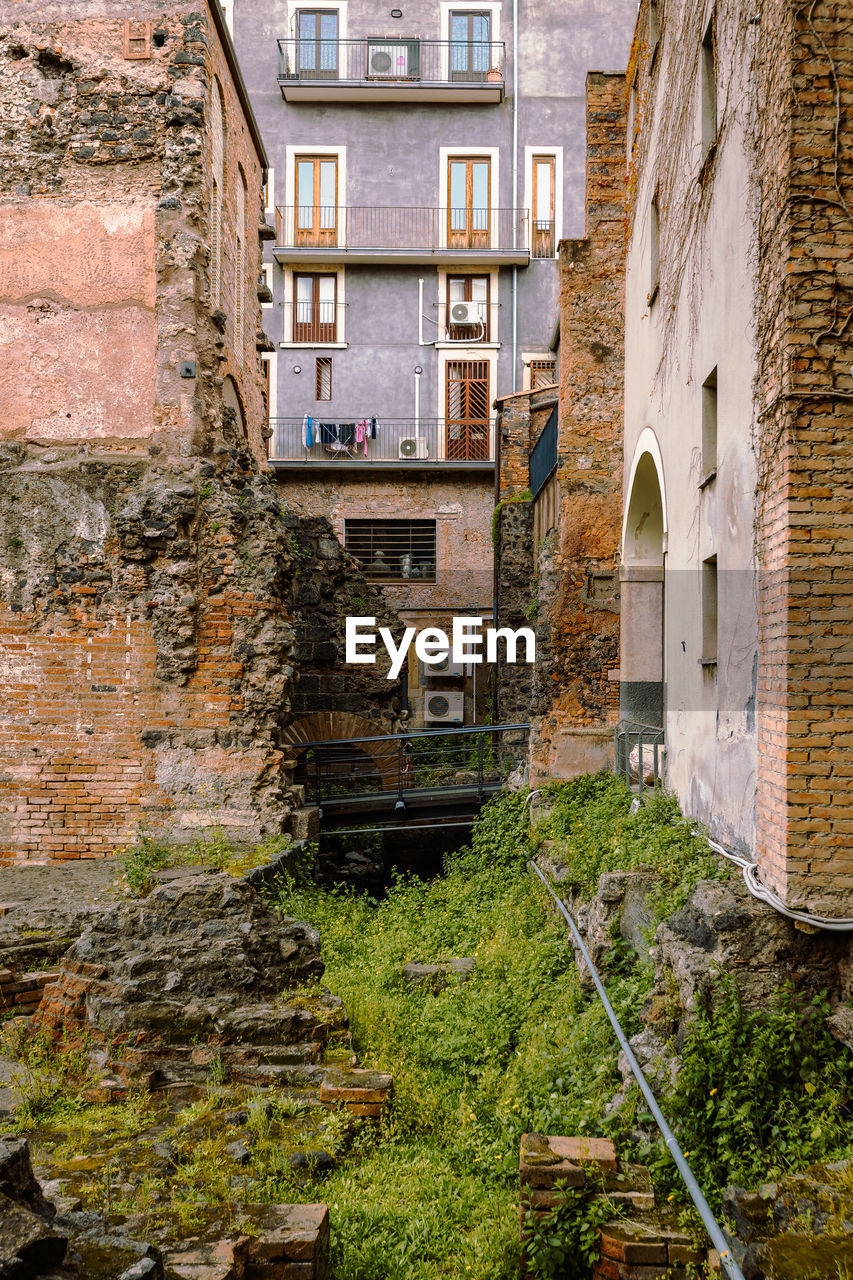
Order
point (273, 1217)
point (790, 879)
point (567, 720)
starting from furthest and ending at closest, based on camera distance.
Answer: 1. point (567, 720)
2. point (790, 879)
3. point (273, 1217)

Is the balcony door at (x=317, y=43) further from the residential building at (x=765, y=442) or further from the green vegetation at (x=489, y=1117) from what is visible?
the green vegetation at (x=489, y=1117)

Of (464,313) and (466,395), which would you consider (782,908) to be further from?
(464,313)

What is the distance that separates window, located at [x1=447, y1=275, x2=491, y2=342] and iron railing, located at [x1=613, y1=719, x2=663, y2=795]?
15.6 meters

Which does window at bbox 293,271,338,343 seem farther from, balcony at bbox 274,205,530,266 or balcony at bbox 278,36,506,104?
balcony at bbox 278,36,506,104

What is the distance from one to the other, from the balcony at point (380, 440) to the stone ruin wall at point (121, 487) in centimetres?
1376

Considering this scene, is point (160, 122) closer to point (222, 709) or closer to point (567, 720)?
point (222, 709)

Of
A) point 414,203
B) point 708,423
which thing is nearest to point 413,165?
point 414,203

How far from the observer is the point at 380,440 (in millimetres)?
24219

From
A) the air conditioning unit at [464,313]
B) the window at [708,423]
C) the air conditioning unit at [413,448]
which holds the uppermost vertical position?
the air conditioning unit at [464,313]

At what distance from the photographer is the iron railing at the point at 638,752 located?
8758 mm

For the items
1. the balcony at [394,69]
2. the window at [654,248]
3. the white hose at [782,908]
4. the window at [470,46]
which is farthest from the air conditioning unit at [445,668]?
the white hose at [782,908]

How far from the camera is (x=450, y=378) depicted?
80.8 feet

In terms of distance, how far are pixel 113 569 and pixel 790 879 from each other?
22.5 ft

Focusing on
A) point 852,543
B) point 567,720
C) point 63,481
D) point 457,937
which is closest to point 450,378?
point 567,720
